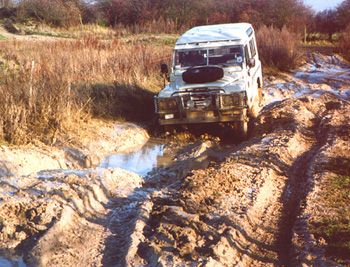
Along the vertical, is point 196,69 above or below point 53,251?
above

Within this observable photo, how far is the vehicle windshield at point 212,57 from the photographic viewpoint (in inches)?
444

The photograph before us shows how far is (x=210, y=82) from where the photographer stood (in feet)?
35.2

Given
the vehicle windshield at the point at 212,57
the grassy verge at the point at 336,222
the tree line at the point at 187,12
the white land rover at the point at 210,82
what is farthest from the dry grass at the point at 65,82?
the tree line at the point at 187,12

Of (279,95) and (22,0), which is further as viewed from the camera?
(22,0)

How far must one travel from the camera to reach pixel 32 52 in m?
15.3

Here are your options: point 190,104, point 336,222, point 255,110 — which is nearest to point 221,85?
point 190,104

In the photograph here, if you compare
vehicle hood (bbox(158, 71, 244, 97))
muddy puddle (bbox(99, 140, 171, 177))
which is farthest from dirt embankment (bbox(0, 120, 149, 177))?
vehicle hood (bbox(158, 71, 244, 97))

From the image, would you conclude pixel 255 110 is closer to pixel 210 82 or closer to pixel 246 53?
pixel 246 53

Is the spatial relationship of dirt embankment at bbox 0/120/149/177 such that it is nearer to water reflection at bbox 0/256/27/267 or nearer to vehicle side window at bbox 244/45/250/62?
water reflection at bbox 0/256/27/267

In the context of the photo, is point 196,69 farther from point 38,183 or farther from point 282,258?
point 282,258

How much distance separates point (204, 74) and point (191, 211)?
5.08 meters

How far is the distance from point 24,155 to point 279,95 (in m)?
9.78

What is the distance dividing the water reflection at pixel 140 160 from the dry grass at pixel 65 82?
45.6 inches

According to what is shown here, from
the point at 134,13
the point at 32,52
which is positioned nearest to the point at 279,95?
the point at 32,52
